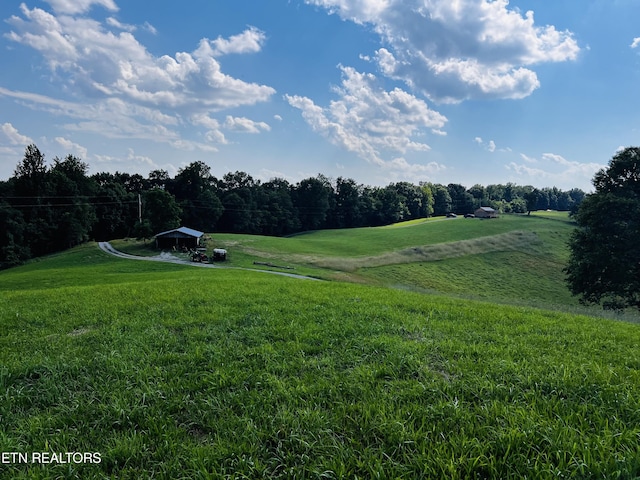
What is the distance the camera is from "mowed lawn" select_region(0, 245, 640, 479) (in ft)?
11.4

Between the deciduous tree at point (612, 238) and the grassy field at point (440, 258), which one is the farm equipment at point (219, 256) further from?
the deciduous tree at point (612, 238)

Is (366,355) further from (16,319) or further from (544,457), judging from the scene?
(16,319)

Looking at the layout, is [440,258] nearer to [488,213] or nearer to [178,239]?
[178,239]

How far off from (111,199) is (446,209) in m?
116

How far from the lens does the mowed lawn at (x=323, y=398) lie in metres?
3.48

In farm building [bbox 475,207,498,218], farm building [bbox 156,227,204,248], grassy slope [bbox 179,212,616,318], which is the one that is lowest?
grassy slope [bbox 179,212,616,318]

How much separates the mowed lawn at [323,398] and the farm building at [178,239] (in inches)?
1942

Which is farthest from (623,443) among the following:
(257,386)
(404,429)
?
(257,386)

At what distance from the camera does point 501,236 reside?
243ft

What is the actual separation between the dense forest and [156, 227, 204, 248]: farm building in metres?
3.35

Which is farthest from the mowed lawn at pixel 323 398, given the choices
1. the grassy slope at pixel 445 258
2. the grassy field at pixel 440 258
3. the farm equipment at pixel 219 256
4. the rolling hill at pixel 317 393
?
the farm equipment at pixel 219 256

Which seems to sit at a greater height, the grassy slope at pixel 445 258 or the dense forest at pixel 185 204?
the dense forest at pixel 185 204

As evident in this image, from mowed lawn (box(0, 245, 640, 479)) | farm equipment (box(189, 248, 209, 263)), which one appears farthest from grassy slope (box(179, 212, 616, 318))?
mowed lawn (box(0, 245, 640, 479))

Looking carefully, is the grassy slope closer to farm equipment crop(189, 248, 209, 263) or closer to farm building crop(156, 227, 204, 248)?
farm equipment crop(189, 248, 209, 263)
